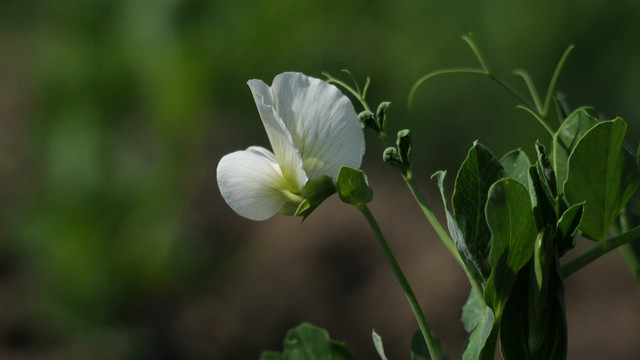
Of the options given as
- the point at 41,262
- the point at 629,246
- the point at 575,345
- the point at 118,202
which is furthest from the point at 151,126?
the point at 629,246

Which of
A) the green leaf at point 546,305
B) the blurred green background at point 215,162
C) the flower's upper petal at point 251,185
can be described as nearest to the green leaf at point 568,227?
the green leaf at point 546,305

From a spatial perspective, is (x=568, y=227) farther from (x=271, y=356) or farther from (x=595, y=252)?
(x=271, y=356)

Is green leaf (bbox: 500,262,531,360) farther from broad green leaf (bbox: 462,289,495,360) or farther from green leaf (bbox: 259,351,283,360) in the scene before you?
green leaf (bbox: 259,351,283,360)

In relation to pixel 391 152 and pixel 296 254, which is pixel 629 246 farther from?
pixel 296 254

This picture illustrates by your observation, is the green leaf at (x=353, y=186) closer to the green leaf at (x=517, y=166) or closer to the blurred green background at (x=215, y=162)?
the green leaf at (x=517, y=166)

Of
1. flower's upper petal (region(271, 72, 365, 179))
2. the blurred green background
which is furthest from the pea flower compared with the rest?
the blurred green background

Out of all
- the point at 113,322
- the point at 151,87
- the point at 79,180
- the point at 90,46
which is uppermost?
the point at 90,46
